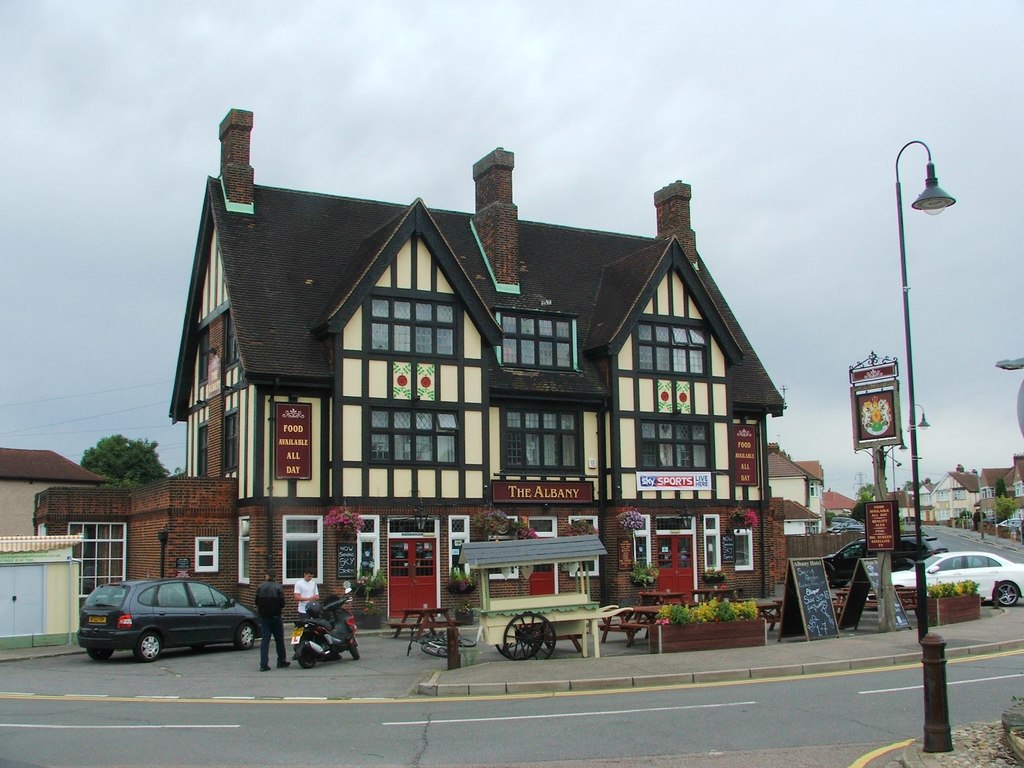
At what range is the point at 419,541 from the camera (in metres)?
28.6

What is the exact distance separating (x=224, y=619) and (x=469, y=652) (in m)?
5.21

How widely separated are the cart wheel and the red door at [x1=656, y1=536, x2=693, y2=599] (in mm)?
13727

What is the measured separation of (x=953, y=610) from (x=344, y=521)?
45.9 ft

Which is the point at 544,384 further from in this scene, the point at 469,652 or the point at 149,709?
the point at 149,709

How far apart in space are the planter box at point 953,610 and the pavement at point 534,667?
2.27ft

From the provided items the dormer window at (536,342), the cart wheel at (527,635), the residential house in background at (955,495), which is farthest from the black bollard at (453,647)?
the residential house in background at (955,495)

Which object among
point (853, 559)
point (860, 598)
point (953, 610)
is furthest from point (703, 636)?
point (853, 559)

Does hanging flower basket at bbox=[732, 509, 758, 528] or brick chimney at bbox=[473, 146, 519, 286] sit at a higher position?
brick chimney at bbox=[473, 146, 519, 286]

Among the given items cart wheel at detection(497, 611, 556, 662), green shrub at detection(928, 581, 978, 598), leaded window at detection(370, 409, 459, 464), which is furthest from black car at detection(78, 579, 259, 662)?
green shrub at detection(928, 581, 978, 598)

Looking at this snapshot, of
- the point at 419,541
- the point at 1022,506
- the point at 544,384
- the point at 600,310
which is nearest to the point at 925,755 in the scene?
the point at 419,541

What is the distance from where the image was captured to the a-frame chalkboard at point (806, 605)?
67.3 ft

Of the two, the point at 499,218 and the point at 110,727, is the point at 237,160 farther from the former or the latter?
the point at 110,727

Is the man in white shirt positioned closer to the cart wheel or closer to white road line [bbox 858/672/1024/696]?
the cart wheel

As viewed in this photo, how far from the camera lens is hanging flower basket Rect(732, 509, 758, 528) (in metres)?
33.0
